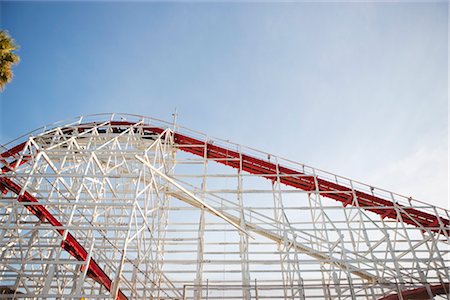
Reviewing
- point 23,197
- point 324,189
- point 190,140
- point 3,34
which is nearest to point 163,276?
point 23,197

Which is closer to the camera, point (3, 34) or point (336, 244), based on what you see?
point (3, 34)

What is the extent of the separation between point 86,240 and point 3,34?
6711 mm

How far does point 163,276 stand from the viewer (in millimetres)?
9469

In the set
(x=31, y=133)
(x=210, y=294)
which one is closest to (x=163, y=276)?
(x=210, y=294)

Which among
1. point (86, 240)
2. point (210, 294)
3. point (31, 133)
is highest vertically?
point (31, 133)

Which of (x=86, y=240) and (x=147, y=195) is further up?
(x=147, y=195)

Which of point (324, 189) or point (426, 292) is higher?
point (324, 189)

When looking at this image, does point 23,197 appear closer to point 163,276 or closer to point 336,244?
point 163,276

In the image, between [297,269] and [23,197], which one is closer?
[23,197]

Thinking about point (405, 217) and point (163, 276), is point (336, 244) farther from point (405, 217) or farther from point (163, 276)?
point (163, 276)

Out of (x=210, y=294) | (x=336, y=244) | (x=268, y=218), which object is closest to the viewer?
(x=210, y=294)

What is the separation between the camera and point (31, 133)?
11602mm

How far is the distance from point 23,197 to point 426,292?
11892mm

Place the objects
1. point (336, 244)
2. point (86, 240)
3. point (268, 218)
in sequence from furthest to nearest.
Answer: point (268, 218), point (336, 244), point (86, 240)
